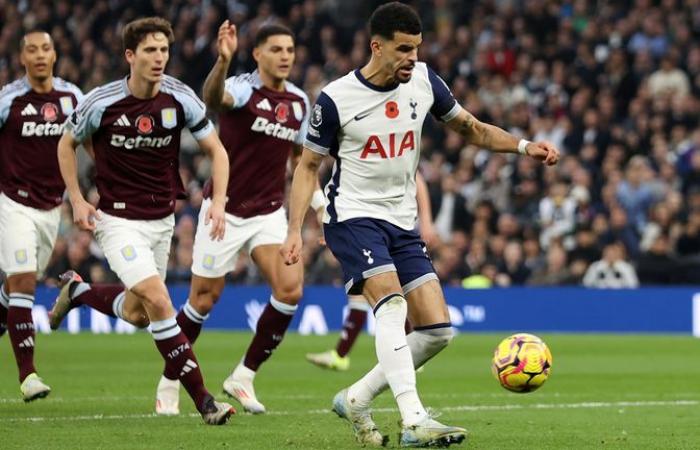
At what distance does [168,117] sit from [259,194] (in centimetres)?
148

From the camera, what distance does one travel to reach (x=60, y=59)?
95.4 ft

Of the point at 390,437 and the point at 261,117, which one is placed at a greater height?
the point at 261,117

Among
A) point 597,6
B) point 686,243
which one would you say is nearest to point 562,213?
point 686,243

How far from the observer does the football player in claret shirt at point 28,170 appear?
11.4 m

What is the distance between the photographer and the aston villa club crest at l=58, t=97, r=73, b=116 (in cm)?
1159

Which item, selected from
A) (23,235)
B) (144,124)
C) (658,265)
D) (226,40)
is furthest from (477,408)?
(658,265)

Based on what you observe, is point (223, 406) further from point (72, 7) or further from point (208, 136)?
point (72, 7)

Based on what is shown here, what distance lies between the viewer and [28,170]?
11.6 m

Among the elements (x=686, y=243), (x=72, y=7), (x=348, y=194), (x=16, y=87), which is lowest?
(x=686, y=243)

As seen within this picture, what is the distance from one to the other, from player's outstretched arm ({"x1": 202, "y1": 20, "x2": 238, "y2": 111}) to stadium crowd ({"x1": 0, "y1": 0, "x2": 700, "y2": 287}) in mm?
11327

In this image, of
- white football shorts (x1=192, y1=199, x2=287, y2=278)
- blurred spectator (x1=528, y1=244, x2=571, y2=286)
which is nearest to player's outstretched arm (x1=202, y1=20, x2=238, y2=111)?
white football shorts (x1=192, y1=199, x2=287, y2=278)

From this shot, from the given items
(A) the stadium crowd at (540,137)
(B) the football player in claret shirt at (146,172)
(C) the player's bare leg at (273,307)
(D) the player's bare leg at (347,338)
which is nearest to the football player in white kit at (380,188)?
(B) the football player in claret shirt at (146,172)

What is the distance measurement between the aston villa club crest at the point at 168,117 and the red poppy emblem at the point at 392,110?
6.58 feet

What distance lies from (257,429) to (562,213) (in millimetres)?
13329
